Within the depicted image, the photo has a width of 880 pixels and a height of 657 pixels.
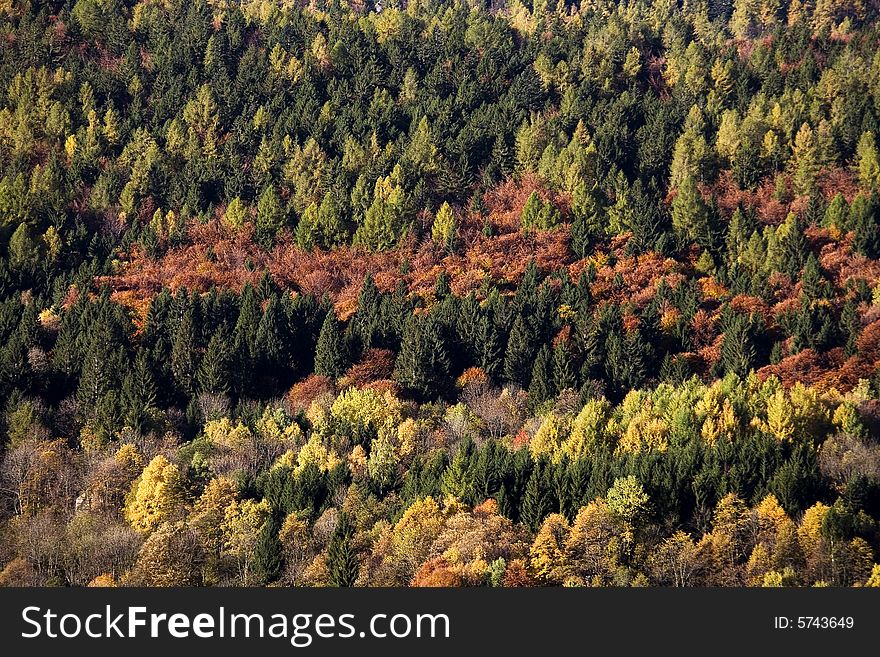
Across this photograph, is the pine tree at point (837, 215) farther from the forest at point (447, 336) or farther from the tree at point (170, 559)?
the tree at point (170, 559)

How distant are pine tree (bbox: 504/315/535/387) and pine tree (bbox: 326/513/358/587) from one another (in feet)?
143

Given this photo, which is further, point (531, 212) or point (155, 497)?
point (531, 212)

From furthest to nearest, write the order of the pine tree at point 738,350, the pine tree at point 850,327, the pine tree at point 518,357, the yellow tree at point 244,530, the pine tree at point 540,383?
the pine tree at point 518,357 → the pine tree at point 850,327 → the pine tree at point 738,350 → the pine tree at point 540,383 → the yellow tree at point 244,530

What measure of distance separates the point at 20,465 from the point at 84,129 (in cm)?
10389

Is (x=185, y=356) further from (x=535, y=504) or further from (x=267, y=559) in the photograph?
(x=535, y=504)

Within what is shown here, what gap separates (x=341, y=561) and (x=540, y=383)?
44229 millimetres

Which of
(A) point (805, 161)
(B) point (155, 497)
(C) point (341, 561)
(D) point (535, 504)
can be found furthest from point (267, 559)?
(A) point (805, 161)

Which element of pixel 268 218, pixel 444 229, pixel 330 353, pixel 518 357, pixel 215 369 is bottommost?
pixel 215 369

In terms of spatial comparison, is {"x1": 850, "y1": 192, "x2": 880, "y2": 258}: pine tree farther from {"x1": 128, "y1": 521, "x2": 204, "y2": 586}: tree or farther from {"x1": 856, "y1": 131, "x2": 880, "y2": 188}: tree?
{"x1": 128, "y1": 521, "x2": 204, "y2": 586}: tree

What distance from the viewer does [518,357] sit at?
12131 cm

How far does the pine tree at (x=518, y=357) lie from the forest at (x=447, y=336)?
32 centimetres

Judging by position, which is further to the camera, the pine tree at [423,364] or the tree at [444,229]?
the tree at [444,229]

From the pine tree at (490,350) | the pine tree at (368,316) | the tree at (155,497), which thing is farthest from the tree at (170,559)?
the pine tree at (490,350)

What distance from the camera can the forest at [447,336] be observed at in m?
81.7
